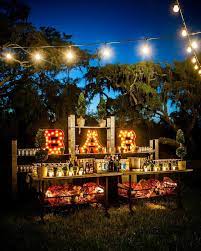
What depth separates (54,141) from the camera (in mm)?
9461

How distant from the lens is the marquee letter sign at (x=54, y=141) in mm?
9359

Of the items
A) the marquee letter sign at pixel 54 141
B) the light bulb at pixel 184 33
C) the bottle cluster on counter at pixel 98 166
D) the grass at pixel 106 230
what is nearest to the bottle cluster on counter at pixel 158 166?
the bottle cluster on counter at pixel 98 166

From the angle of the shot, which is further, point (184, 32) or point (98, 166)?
point (98, 166)

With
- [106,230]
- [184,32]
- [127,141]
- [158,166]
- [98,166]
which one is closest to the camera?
[106,230]

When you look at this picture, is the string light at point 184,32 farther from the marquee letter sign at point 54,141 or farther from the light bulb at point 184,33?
the marquee letter sign at point 54,141

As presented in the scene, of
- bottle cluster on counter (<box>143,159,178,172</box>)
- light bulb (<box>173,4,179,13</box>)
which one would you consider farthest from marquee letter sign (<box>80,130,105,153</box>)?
light bulb (<box>173,4,179,13</box>)

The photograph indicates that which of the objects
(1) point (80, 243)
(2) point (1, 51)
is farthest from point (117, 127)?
(1) point (80, 243)

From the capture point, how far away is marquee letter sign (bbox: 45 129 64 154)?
936cm

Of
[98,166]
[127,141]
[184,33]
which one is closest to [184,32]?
[184,33]

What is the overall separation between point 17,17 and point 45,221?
10118 mm

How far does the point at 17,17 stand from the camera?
1445 cm

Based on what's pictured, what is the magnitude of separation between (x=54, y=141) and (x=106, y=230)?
337cm

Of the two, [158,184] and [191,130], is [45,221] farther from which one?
[191,130]

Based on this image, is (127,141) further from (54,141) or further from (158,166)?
(54,141)
